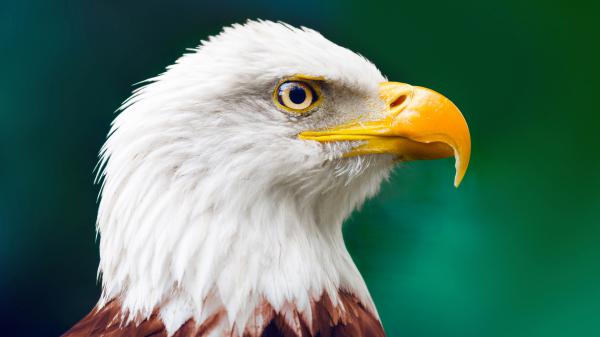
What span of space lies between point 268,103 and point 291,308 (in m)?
0.27

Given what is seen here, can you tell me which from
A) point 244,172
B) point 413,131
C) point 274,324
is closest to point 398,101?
point 413,131

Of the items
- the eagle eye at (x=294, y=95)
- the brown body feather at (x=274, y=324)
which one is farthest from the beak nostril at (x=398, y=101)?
the brown body feather at (x=274, y=324)

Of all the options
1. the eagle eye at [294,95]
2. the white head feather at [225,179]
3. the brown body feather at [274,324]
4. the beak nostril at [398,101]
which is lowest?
the brown body feather at [274,324]

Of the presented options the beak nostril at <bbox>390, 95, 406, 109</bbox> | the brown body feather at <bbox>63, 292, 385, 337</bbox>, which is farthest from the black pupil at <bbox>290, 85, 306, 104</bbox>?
the brown body feather at <bbox>63, 292, 385, 337</bbox>

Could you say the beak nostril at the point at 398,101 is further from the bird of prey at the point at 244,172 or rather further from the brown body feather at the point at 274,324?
the brown body feather at the point at 274,324

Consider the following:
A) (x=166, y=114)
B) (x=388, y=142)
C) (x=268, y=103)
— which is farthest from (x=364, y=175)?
(x=166, y=114)

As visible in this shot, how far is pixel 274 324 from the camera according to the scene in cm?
76

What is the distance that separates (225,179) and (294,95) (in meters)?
0.14

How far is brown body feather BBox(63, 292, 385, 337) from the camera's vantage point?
76 cm

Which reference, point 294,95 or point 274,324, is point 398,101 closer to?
point 294,95

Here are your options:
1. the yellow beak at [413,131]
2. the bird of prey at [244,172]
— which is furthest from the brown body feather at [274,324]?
the yellow beak at [413,131]

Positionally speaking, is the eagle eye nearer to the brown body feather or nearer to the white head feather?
the white head feather

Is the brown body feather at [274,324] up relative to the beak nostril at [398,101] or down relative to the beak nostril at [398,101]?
down

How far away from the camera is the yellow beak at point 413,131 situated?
31.1 inches
